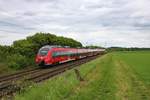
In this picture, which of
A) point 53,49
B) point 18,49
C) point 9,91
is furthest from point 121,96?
point 18,49

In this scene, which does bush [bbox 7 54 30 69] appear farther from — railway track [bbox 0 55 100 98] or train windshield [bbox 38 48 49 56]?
railway track [bbox 0 55 100 98]

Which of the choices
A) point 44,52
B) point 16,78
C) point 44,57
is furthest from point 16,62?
point 16,78

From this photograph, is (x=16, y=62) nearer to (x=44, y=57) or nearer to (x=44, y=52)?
(x=44, y=57)

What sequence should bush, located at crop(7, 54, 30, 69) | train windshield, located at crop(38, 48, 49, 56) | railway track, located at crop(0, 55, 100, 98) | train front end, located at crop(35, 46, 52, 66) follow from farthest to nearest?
train windshield, located at crop(38, 48, 49, 56)
train front end, located at crop(35, 46, 52, 66)
bush, located at crop(7, 54, 30, 69)
railway track, located at crop(0, 55, 100, 98)

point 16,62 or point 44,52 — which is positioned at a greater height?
point 44,52

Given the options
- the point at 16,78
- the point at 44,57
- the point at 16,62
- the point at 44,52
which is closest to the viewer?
the point at 16,78

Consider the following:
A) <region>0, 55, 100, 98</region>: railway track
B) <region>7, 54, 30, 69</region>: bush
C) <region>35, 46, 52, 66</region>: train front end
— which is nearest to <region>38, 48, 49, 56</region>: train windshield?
<region>35, 46, 52, 66</region>: train front end

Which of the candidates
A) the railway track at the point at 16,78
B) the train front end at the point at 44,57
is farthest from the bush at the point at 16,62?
the railway track at the point at 16,78

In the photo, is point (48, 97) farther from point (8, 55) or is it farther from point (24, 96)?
point (8, 55)

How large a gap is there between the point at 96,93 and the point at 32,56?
31979 mm

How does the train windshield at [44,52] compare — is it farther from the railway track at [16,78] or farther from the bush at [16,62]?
the railway track at [16,78]

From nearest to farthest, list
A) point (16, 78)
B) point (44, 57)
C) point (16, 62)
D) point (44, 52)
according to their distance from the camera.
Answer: point (16, 78)
point (16, 62)
point (44, 57)
point (44, 52)

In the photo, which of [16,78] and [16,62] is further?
[16,62]

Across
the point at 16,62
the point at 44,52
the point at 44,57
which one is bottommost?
the point at 16,62
